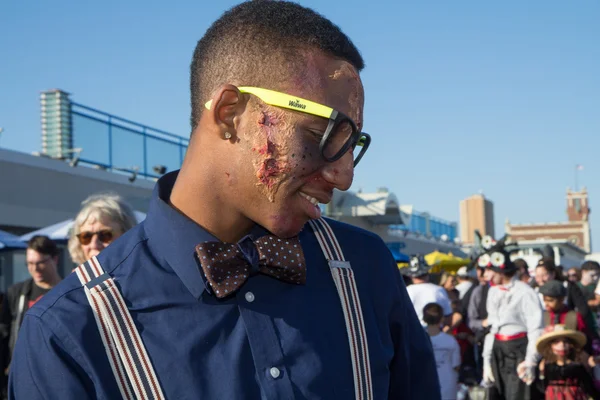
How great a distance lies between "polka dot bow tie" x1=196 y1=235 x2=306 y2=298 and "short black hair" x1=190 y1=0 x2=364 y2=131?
337 millimetres

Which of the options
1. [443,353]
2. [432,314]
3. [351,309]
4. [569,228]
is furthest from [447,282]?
[569,228]

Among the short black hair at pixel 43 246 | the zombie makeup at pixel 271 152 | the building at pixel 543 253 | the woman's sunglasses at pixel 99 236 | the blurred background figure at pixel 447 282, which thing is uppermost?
the building at pixel 543 253

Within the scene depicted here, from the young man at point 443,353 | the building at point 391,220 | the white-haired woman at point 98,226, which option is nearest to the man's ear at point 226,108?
the white-haired woman at point 98,226

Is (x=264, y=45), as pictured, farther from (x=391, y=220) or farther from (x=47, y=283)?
(x=391, y=220)

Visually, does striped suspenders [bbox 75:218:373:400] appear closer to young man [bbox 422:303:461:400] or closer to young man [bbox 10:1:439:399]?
young man [bbox 10:1:439:399]

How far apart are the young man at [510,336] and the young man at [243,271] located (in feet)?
26.7

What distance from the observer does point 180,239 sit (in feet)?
6.20

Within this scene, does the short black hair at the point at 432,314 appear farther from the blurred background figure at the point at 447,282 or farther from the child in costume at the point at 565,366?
the blurred background figure at the point at 447,282

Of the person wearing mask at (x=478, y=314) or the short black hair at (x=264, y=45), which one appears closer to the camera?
the short black hair at (x=264, y=45)

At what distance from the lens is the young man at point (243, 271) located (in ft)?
5.61

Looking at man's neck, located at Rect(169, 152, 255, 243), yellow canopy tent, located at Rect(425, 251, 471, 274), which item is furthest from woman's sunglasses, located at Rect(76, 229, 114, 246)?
yellow canopy tent, located at Rect(425, 251, 471, 274)

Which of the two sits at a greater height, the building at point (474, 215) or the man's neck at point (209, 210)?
the building at point (474, 215)

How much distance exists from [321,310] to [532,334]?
330 inches

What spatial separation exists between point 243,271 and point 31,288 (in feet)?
14.7
